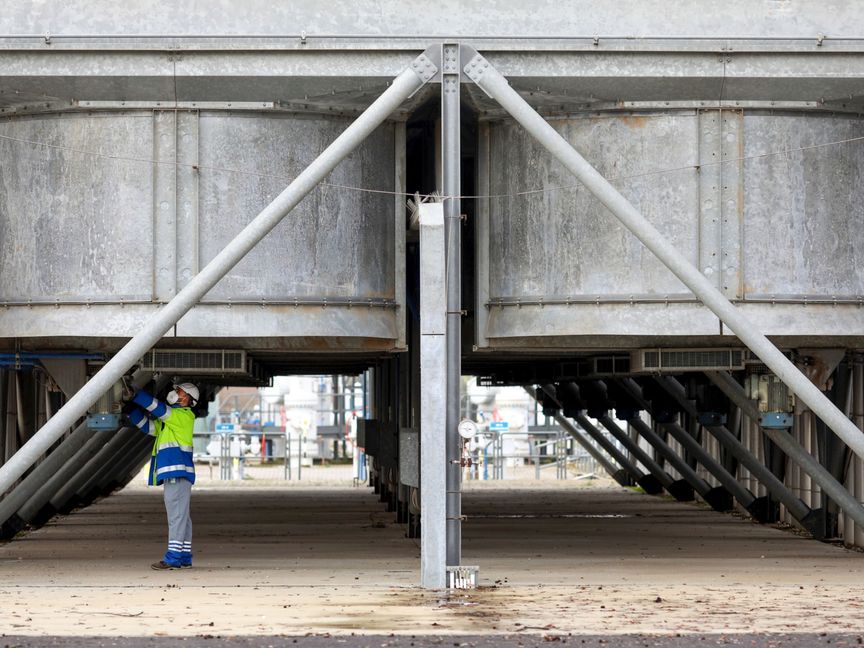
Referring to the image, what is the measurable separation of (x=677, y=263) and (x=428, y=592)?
4.05m

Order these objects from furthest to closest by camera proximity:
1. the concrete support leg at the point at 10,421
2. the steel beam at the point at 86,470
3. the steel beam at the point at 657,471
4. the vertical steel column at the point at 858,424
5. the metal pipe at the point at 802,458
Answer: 1. the steel beam at the point at 657,471
2. the steel beam at the point at 86,470
3. the concrete support leg at the point at 10,421
4. the vertical steel column at the point at 858,424
5. the metal pipe at the point at 802,458

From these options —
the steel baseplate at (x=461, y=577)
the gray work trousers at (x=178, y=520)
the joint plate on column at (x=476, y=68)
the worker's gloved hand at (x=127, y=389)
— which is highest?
the joint plate on column at (x=476, y=68)

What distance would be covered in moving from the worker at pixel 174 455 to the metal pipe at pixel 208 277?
112 cm

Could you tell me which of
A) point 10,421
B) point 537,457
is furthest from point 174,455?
point 537,457

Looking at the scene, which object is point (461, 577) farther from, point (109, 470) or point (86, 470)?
point (109, 470)

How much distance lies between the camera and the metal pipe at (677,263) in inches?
584

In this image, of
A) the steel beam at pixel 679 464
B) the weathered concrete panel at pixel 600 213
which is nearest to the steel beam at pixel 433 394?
the weathered concrete panel at pixel 600 213

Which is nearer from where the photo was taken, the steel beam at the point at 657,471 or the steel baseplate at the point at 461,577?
the steel baseplate at the point at 461,577

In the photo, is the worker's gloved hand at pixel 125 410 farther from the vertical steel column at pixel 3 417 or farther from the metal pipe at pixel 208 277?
the vertical steel column at pixel 3 417

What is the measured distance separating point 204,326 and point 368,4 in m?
3.82

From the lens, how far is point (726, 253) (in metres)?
16.2

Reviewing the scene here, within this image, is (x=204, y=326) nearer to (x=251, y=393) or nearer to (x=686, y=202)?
(x=686, y=202)

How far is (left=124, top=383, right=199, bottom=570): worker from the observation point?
618 inches

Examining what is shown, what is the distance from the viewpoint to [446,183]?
15.0m
